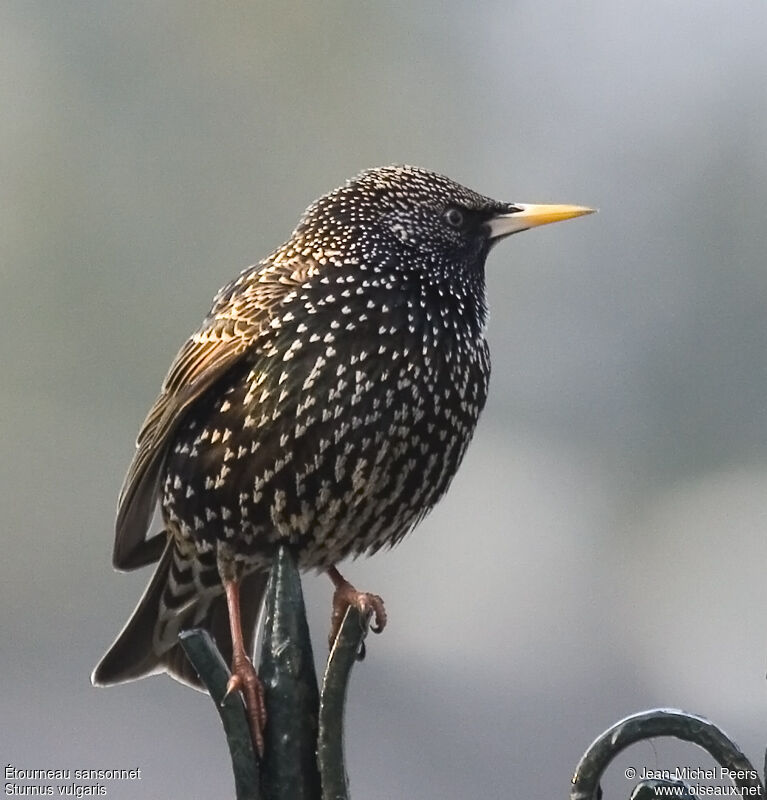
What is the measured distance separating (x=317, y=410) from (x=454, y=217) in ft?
1.94

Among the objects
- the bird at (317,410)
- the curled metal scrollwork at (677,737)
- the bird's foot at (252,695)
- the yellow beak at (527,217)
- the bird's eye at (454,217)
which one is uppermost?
the bird's eye at (454,217)

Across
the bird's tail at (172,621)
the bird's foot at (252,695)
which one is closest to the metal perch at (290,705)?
the bird's foot at (252,695)

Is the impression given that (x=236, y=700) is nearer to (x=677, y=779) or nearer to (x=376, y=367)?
(x=677, y=779)

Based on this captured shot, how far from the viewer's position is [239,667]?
2506 mm

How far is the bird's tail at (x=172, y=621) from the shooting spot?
10.0 ft

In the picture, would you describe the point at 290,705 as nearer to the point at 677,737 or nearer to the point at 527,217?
the point at 677,737

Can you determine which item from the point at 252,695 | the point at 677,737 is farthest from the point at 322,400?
the point at 677,737

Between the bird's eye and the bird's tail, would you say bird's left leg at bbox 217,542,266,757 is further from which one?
the bird's eye

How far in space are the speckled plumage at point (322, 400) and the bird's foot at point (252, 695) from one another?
364 millimetres

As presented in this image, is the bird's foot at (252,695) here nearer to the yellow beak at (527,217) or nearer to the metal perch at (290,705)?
the metal perch at (290,705)

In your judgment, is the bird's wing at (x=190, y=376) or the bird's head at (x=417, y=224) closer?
the bird's wing at (x=190, y=376)

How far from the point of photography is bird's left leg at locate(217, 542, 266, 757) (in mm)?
2123

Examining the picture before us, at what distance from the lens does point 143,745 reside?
4340 mm

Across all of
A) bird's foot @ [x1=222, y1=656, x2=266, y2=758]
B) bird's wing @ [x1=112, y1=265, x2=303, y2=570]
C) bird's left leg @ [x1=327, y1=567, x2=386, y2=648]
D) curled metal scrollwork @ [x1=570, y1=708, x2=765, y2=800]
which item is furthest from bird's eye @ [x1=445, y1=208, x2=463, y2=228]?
curled metal scrollwork @ [x1=570, y1=708, x2=765, y2=800]
